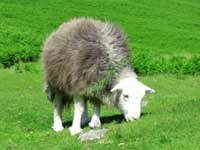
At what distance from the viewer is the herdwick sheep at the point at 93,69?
14.6 m

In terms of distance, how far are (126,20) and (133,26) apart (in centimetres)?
179

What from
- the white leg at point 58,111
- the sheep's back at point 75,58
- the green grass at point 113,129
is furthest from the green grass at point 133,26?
the sheep's back at point 75,58

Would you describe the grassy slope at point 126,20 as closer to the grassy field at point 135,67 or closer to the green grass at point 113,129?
the grassy field at point 135,67

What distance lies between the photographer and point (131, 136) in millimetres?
12516

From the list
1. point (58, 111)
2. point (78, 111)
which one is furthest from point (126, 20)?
point (78, 111)

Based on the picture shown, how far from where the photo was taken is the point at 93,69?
48.7 ft

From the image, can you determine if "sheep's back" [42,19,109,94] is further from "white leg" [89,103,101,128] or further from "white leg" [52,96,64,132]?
"white leg" [89,103,101,128]

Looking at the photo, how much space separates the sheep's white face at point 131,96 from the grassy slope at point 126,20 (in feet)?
90.6

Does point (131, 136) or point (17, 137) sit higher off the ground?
point (131, 136)

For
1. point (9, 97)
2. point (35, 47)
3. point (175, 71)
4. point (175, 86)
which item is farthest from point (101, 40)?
point (35, 47)

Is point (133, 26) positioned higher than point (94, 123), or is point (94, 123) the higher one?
point (94, 123)

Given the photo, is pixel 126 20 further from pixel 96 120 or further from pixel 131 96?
pixel 131 96

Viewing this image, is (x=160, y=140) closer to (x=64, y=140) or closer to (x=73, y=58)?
(x=64, y=140)

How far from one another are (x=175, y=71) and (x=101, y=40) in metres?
24.1
